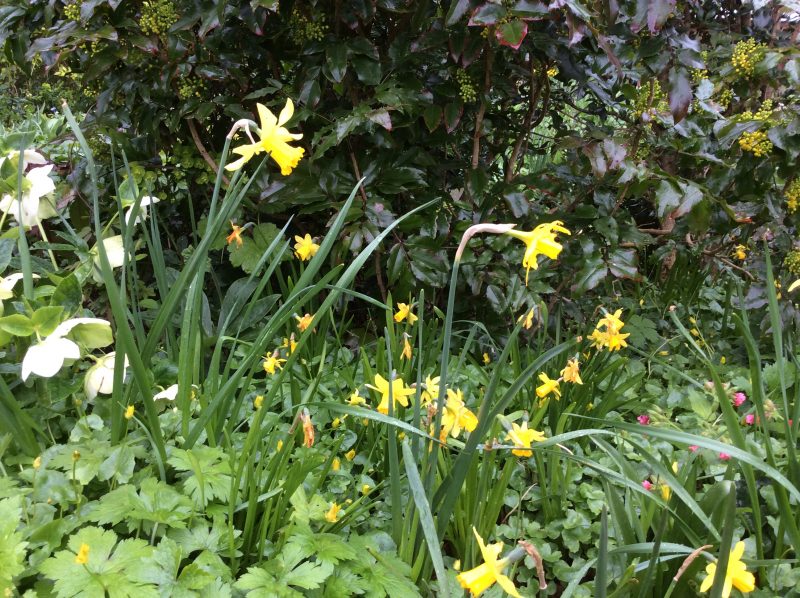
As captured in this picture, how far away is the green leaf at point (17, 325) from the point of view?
3.37ft

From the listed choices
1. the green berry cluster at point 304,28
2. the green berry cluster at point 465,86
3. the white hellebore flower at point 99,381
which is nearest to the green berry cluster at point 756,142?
the green berry cluster at point 465,86

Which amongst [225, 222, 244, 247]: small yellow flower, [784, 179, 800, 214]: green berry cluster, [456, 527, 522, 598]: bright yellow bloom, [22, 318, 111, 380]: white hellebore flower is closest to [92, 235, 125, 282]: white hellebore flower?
[22, 318, 111, 380]: white hellebore flower

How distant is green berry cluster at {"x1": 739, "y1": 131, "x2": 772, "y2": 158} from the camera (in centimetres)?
162

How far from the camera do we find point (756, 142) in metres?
1.62

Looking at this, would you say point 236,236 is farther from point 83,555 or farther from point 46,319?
point 83,555

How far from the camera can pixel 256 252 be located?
1.81 metres

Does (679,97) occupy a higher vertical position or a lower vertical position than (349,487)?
higher

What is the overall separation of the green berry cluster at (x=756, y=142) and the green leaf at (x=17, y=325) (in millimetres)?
1729

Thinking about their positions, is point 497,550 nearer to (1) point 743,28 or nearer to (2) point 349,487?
(2) point 349,487

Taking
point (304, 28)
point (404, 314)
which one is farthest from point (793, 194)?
point (304, 28)

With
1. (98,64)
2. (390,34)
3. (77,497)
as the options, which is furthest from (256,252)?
(77,497)

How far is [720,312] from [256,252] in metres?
1.83

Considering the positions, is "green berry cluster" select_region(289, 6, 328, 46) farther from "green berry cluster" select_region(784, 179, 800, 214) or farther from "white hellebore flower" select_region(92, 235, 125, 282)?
"green berry cluster" select_region(784, 179, 800, 214)

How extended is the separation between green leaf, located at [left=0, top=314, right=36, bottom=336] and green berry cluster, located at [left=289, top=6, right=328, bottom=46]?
40.1 inches
